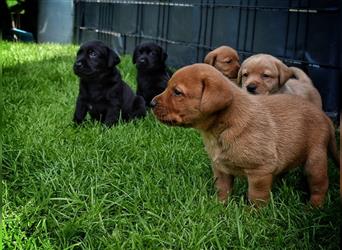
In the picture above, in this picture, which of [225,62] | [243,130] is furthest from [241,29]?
[243,130]

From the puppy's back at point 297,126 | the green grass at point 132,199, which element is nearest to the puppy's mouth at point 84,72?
the green grass at point 132,199

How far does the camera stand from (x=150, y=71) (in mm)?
6551

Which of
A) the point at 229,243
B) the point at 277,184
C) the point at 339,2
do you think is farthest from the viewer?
the point at 339,2

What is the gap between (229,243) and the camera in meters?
2.75

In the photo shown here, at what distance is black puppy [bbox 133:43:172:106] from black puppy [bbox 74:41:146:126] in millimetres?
1150

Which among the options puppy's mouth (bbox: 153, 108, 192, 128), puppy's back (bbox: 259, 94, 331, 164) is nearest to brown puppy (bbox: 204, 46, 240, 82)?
puppy's back (bbox: 259, 94, 331, 164)

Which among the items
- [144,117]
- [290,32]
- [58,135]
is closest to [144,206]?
[58,135]

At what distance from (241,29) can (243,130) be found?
14.8ft

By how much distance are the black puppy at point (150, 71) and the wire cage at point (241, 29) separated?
122 cm

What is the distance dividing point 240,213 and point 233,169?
0.29m

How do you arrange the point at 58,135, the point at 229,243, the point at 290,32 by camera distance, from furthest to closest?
the point at 290,32
the point at 58,135
the point at 229,243

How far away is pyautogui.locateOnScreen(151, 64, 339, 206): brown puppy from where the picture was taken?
3139mm

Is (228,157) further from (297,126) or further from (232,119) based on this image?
(297,126)

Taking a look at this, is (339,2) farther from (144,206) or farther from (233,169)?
(144,206)
